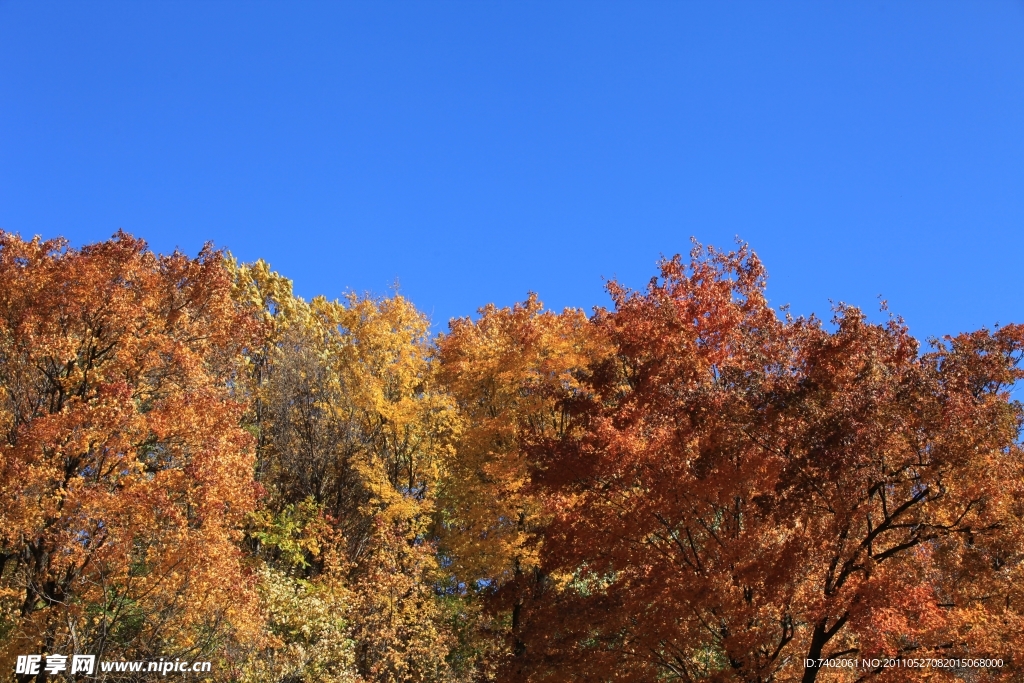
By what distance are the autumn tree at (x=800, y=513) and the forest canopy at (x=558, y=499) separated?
46 mm

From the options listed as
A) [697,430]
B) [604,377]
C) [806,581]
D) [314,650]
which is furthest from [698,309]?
[314,650]

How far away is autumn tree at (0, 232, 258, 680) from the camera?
14.6 meters

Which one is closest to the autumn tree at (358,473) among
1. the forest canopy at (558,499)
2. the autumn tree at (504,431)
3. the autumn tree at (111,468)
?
the forest canopy at (558,499)

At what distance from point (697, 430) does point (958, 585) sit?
4.37 m

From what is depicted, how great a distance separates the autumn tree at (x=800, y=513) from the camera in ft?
34.7

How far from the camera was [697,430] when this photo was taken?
488 inches

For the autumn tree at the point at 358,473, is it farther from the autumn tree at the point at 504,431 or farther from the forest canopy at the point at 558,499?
the autumn tree at the point at 504,431

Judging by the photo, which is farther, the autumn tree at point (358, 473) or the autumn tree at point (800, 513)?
the autumn tree at point (358, 473)

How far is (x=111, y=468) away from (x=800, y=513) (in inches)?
518

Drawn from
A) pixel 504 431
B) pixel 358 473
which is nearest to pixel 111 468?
pixel 504 431

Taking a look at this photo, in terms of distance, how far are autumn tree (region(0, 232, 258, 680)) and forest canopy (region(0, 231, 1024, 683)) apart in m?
0.06

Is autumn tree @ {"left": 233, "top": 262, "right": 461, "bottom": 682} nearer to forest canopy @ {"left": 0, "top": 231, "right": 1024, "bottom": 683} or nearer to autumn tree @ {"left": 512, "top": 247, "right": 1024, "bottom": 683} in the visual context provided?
forest canopy @ {"left": 0, "top": 231, "right": 1024, "bottom": 683}

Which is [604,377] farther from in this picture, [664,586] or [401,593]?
[401,593]

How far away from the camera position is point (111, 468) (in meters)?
15.7
